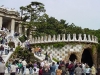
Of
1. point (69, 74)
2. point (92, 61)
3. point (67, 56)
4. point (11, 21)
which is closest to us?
point (69, 74)

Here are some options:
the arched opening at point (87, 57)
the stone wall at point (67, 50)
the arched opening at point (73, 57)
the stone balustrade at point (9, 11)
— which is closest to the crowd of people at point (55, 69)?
the stone wall at point (67, 50)

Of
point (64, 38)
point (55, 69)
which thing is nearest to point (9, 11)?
point (64, 38)

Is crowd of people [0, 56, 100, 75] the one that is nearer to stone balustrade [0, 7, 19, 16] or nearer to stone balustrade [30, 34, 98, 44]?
stone balustrade [30, 34, 98, 44]

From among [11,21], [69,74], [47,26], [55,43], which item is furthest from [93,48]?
[69,74]

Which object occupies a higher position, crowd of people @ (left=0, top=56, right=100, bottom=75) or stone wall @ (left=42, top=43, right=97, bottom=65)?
stone wall @ (left=42, top=43, right=97, bottom=65)

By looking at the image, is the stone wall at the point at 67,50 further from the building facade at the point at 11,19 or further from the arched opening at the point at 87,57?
the building facade at the point at 11,19

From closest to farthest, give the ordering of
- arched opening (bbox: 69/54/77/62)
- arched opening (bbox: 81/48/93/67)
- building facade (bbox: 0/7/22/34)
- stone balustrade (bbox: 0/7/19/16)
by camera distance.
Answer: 1. arched opening (bbox: 69/54/77/62)
2. arched opening (bbox: 81/48/93/67)
3. stone balustrade (bbox: 0/7/19/16)
4. building facade (bbox: 0/7/22/34)

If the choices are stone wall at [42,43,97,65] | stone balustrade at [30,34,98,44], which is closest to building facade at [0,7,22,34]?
stone balustrade at [30,34,98,44]

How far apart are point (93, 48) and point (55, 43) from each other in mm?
6241

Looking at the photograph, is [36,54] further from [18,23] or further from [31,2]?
[18,23]

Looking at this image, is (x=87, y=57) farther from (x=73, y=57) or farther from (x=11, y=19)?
(x=11, y=19)

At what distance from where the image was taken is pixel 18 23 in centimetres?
5216

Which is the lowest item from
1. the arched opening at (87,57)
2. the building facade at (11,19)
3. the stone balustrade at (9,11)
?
the arched opening at (87,57)

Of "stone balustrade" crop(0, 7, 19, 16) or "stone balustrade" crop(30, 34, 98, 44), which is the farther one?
"stone balustrade" crop(0, 7, 19, 16)
